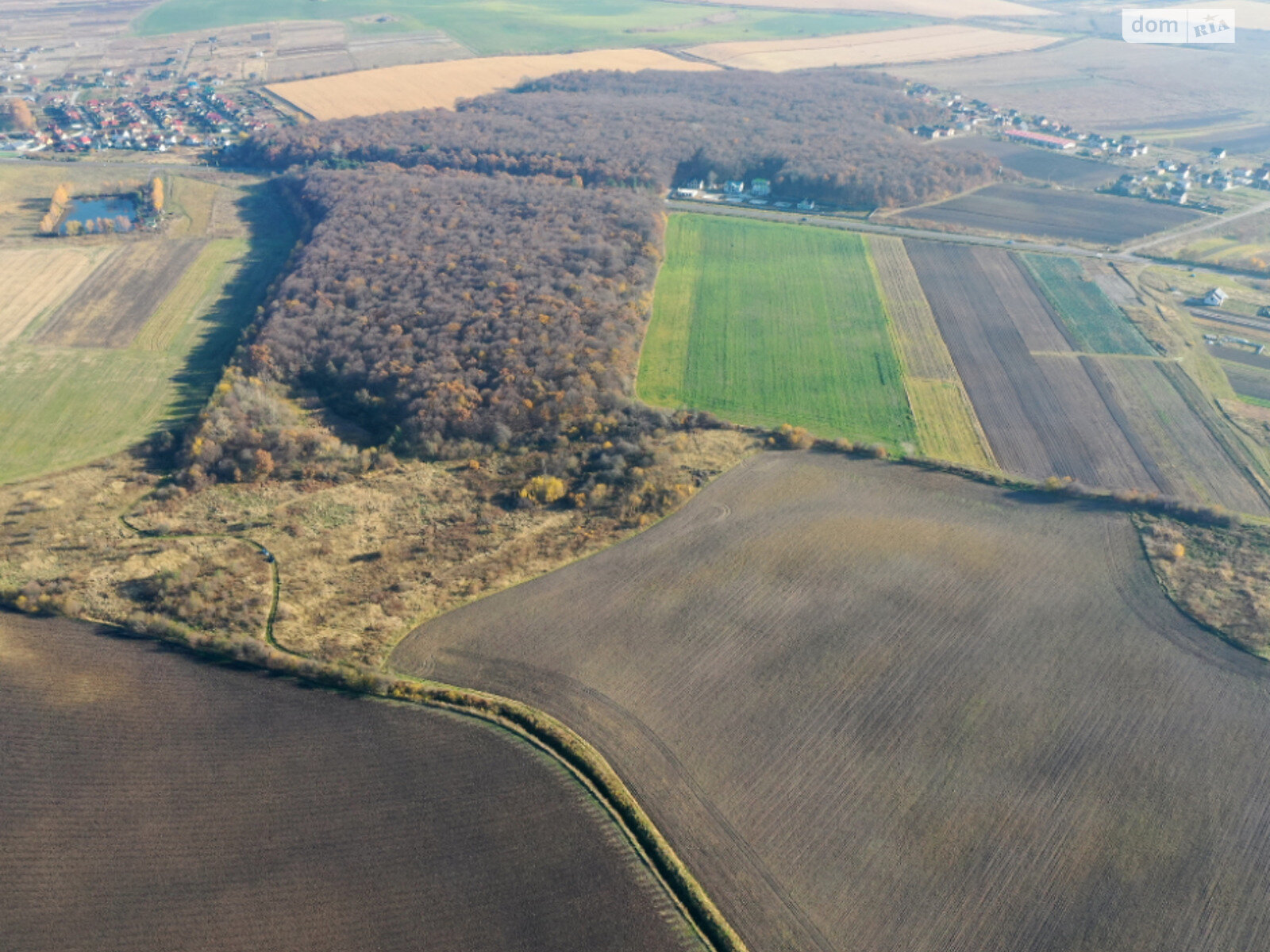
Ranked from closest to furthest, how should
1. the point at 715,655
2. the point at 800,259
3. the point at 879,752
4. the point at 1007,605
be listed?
the point at 879,752
the point at 715,655
the point at 1007,605
the point at 800,259

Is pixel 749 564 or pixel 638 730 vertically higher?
pixel 749 564

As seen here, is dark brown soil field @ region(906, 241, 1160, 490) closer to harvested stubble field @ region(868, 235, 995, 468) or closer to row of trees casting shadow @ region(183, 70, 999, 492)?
harvested stubble field @ region(868, 235, 995, 468)

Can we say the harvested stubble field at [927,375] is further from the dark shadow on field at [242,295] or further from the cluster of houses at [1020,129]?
the dark shadow on field at [242,295]

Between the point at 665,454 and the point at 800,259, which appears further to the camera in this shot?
the point at 800,259

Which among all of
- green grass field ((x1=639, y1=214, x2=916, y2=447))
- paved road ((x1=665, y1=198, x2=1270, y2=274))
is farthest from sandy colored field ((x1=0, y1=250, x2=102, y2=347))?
paved road ((x1=665, y1=198, x2=1270, y2=274))

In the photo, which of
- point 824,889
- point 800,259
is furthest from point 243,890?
point 800,259

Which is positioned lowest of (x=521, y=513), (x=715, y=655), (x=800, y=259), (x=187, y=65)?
(x=715, y=655)

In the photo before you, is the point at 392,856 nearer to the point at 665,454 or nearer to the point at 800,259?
the point at 665,454
